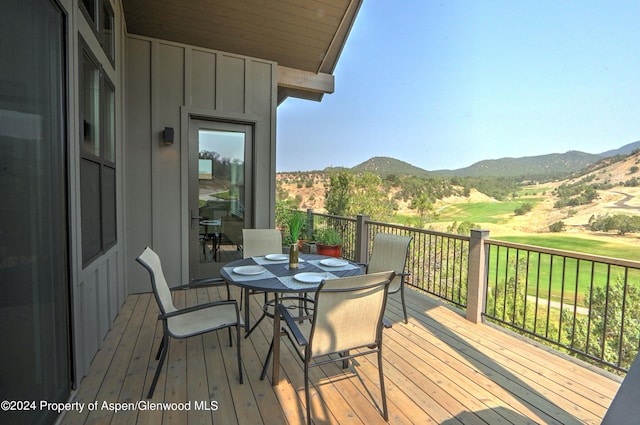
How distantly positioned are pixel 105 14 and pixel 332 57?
317 cm

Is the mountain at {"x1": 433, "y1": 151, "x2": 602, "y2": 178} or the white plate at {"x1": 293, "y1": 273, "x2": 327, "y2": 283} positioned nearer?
the white plate at {"x1": 293, "y1": 273, "x2": 327, "y2": 283}

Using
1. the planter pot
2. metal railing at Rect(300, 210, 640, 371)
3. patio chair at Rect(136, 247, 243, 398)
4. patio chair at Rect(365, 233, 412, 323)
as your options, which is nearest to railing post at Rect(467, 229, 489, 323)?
metal railing at Rect(300, 210, 640, 371)

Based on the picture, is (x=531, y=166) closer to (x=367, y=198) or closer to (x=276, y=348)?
(x=367, y=198)

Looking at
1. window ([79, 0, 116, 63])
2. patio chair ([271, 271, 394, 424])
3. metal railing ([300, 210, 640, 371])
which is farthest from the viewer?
metal railing ([300, 210, 640, 371])

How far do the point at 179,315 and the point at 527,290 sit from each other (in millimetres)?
3756

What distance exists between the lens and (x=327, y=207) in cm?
970

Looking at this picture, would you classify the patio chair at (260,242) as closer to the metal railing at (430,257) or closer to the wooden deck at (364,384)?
the wooden deck at (364,384)

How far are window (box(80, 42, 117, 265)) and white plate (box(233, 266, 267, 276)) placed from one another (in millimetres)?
1110

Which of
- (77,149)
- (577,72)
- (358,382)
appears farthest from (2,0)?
(577,72)

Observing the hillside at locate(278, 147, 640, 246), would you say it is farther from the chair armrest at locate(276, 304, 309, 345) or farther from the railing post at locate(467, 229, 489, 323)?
the chair armrest at locate(276, 304, 309, 345)

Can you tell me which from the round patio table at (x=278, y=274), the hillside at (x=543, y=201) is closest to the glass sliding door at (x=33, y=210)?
the round patio table at (x=278, y=274)

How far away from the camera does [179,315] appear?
90.8 inches

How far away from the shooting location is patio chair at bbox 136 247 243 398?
2016 millimetres

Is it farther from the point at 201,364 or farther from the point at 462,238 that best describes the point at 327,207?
the point at 201,364
